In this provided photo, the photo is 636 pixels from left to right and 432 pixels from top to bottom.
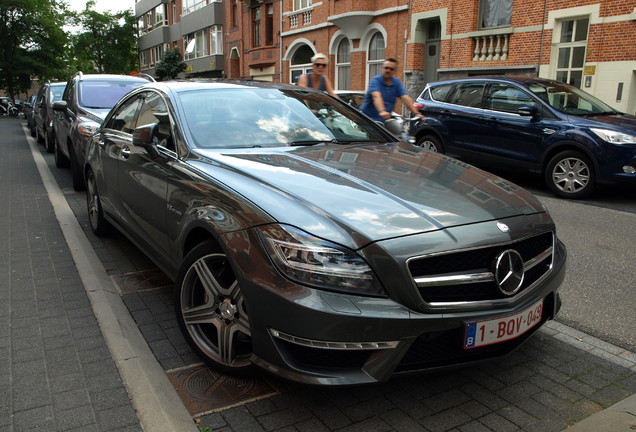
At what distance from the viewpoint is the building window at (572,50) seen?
48.2 ft

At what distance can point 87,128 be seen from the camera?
24.8ft

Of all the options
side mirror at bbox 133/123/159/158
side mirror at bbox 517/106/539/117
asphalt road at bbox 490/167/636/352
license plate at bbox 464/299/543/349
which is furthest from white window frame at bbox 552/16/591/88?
license plate at bbox 464/299/543/349

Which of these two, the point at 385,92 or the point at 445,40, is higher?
the point at 445,40

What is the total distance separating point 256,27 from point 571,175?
29220 millimetres

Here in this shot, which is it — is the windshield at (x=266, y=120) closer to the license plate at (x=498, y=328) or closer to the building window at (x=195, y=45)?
the license plate at (x=498, y=328)

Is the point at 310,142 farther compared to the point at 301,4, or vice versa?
the point at 301,4

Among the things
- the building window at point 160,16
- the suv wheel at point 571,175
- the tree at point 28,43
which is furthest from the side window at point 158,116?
the building window at point 160,16

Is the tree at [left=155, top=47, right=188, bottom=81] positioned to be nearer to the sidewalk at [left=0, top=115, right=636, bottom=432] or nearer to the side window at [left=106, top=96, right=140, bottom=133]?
the side window at [left=106, top=96, right=140, bottom=133]

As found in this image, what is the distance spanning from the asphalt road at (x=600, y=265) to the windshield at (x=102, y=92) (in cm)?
726

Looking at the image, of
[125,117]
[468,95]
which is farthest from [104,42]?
[125,117]

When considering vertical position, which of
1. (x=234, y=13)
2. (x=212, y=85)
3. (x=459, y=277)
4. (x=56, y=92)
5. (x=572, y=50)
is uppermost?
(x=234, y=13)

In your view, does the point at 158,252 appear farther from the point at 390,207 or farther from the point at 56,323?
the point at 390,207

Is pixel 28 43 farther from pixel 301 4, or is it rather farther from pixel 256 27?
pixel 301 4

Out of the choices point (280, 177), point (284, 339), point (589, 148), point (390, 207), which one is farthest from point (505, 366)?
point (589, 148)
